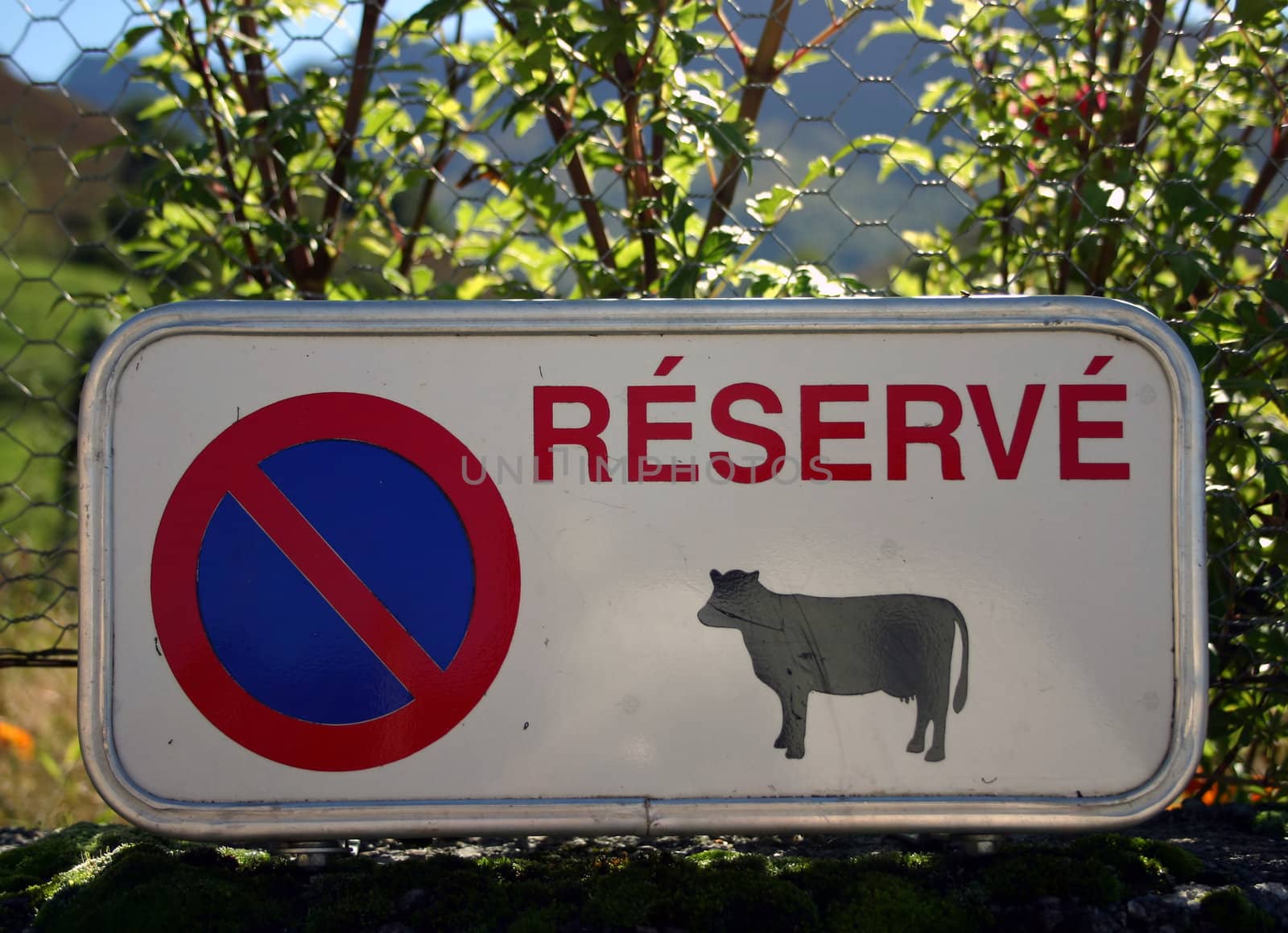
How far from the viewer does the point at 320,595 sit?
938mm

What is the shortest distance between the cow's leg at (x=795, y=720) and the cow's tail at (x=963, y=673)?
14 centimetres

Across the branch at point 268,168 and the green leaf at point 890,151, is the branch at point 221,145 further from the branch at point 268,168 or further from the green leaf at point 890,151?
the green leaf at point 890,151

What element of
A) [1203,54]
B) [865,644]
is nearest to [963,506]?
[865,644]

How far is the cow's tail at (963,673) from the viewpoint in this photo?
95cm

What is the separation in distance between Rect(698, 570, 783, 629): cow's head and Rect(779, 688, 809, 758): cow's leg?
0.22 ft

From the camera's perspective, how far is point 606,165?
1374 millimetres

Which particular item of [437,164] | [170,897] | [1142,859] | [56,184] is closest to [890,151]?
[437,164]

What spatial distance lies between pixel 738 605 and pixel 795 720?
0.12 metres

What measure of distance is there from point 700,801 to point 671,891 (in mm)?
121

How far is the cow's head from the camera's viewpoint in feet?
3.09

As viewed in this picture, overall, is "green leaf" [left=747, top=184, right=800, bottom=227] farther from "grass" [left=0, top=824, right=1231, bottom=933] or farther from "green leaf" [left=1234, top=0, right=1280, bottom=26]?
"grass" [left=0, top=824, right=1231, bottom=933]

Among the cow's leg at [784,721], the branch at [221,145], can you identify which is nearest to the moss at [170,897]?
the cow's leg at [784,721]

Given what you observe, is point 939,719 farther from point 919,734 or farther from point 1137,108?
point 1137,108

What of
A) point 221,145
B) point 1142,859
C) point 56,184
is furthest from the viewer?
point 56,184
